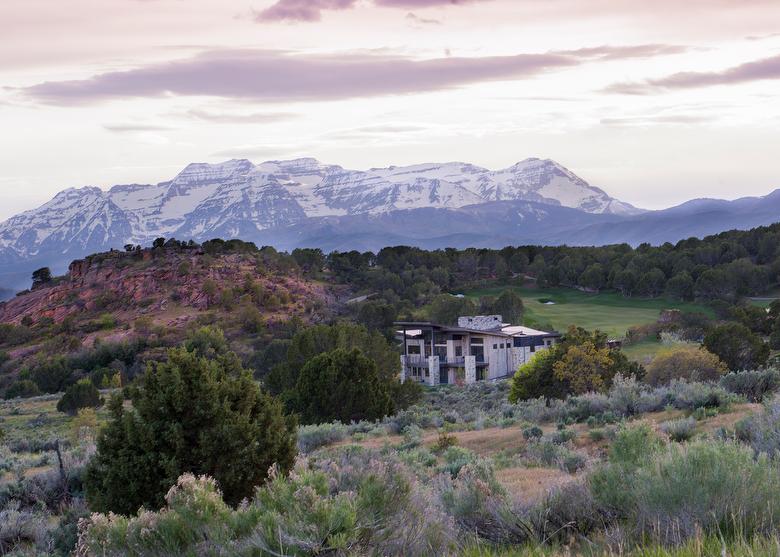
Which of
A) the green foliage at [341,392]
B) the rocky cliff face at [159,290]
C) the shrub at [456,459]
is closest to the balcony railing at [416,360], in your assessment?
the rocky cliff face at [159,290]

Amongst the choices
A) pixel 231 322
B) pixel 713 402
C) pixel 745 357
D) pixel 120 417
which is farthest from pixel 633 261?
pixel 120 417

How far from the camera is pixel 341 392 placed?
25641 mm

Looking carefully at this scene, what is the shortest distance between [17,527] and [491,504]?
640 cm

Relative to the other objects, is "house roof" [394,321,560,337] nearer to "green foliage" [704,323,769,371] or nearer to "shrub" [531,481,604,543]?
"green foliage" [704,323,769,371]

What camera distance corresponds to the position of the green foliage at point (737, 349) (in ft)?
112

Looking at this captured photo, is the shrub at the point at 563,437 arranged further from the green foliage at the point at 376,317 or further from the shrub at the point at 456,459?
the green foliage at the point at 376,317

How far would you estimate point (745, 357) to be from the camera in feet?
112

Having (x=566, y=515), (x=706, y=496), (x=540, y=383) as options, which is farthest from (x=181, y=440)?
(x=540, y=383)

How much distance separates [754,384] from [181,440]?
43.1ft

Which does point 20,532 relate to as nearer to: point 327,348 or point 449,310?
point 327,348

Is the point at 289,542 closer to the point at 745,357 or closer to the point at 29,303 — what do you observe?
the point at 745,357

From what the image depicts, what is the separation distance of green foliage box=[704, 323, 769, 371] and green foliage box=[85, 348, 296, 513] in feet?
86.7

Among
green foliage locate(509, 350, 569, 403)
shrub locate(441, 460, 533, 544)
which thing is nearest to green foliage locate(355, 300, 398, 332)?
green foliage locate(509, 350, 569, 403)

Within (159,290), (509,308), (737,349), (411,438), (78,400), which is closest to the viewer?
(411,438)
